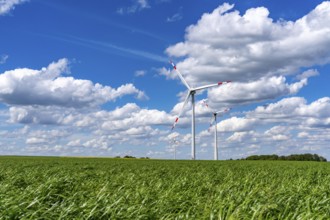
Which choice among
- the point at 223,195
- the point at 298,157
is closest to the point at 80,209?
the point at 223,195

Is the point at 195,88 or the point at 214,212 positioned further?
the point at 195,88

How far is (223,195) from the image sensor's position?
1326 cm

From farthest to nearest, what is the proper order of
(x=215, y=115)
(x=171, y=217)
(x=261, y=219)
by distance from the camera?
(x=215, y=115) → (x=171, y=217) → (x=261, y=219)

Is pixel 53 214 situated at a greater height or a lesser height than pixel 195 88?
lesser

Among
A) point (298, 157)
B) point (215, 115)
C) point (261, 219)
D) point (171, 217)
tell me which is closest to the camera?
point (261, 219)

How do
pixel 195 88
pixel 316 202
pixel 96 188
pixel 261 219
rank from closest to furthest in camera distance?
pixel 261 219 → pixel 316 202 → pixel 96 188 → pixel 195 88

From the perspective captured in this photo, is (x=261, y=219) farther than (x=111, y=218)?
No

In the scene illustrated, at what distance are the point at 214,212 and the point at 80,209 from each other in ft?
10.3

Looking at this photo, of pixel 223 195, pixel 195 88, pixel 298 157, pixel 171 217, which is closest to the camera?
pixel 171 217

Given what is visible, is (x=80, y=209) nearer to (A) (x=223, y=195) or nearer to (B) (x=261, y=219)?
(B) (x=261, y=219)

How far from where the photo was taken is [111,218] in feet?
29.3

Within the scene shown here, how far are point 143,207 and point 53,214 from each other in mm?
2380

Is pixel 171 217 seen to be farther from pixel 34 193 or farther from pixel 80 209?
pixel 34 193

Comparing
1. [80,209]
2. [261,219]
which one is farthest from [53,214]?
[261,219]
